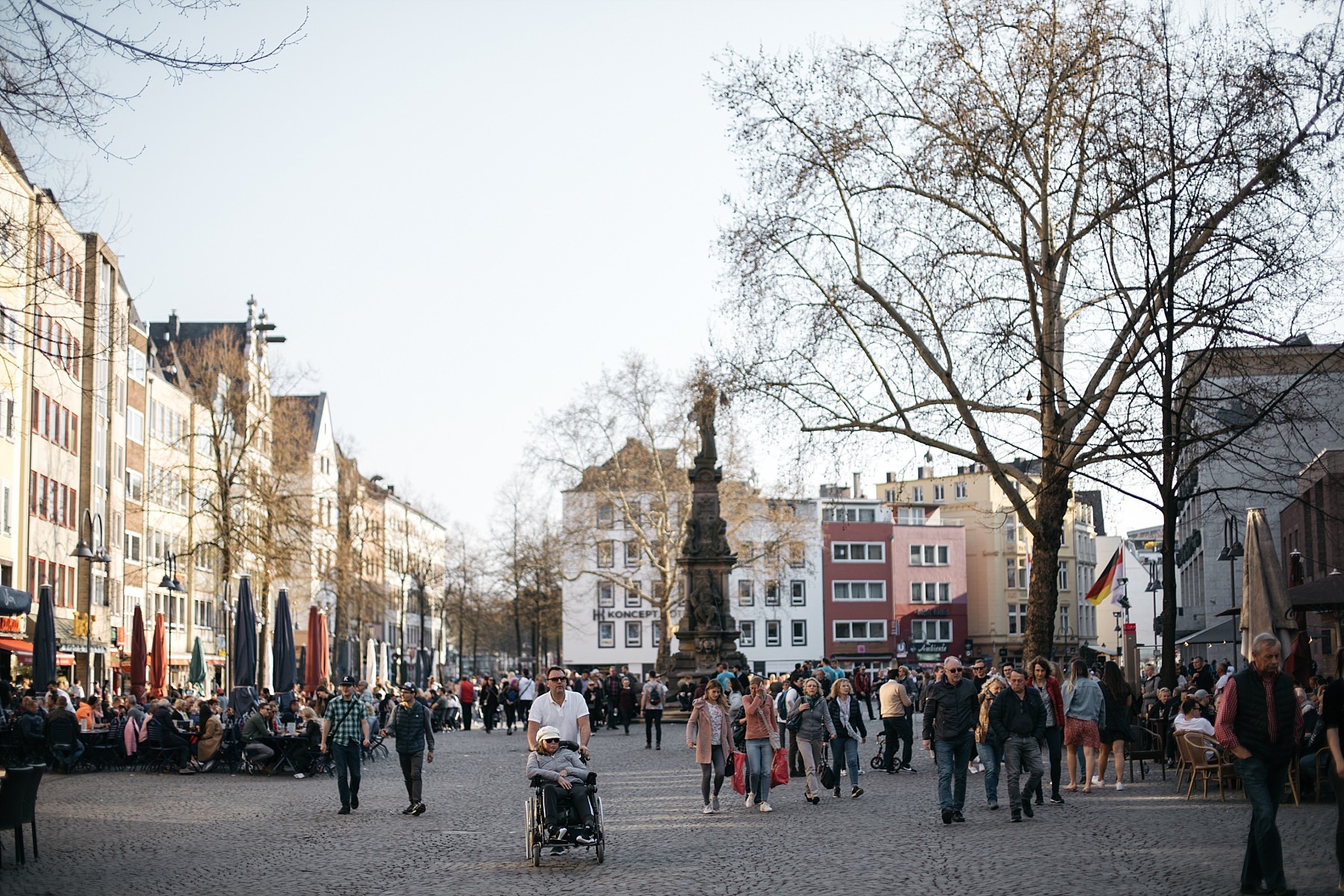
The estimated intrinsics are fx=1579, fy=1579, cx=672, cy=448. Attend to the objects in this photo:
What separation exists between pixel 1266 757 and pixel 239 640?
2714 cm

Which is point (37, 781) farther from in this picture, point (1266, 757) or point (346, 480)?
point (346, 480)

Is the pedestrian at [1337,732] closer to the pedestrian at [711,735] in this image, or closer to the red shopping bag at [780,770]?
the pedestrian at [711,735]

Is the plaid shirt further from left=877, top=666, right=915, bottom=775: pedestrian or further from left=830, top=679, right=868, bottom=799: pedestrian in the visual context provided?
left=877, top=666, right=915, bottom=775: pedestrian

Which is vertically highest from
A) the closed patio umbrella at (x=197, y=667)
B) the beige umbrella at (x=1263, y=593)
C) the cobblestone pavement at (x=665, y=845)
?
the beige umbrella at (x=1263, y=593)

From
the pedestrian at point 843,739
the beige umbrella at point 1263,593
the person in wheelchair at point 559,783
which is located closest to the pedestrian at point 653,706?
the pedestrian at point 843,739

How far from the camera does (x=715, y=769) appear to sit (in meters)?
19.6

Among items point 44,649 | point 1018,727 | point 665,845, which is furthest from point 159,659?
point 1018,727

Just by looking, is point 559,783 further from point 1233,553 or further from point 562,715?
point 1233,553

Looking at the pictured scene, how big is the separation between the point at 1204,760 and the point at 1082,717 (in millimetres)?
1972

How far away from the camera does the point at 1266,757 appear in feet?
37.7

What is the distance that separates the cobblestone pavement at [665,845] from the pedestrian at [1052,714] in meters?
0.54

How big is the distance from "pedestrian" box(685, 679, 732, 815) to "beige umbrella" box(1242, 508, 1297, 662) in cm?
719

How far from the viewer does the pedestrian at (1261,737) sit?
37.3ft

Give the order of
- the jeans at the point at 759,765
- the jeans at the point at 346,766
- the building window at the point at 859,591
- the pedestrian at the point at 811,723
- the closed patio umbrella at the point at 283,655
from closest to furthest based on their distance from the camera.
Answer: the jeans at the point at 759,765 → the jeans at the point at 346,766 → the pedestrian at the point at 811,723 → the closed patio umbrella at the point at 283,655 → the building window at the point at 859,591
